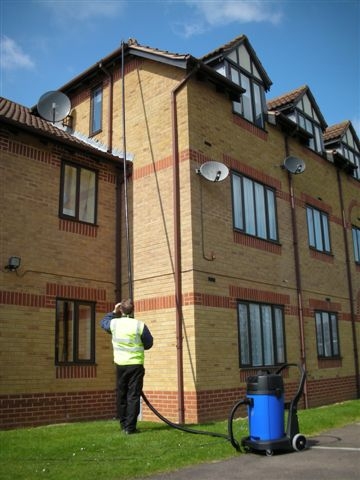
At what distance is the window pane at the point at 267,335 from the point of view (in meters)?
12.3

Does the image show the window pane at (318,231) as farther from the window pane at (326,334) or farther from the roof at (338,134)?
the roof at (338,134)

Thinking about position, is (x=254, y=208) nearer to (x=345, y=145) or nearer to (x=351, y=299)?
(x=351, y=299)

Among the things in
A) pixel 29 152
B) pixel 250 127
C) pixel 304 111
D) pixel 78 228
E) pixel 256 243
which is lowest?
pixel 256 243

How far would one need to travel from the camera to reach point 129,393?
8.34 m

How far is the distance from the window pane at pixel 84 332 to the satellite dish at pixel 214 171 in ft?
12.6

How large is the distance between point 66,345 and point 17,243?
231 cm

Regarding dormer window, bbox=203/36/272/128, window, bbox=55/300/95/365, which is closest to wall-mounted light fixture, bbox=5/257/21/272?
window, bbox=55/300/95/365

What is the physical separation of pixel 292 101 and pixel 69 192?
823 cm

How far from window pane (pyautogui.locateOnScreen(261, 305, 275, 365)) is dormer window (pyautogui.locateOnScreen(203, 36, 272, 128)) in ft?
16.6

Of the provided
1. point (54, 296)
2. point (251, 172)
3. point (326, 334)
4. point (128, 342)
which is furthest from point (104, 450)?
point (326, 334)

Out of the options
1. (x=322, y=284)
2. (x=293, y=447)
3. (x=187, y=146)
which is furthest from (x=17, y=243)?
(x=322, y=284)

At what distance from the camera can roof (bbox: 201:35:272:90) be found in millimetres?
13406

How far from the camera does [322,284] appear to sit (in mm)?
15258

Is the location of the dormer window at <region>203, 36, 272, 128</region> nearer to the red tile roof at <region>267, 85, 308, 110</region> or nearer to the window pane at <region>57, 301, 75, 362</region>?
the red tile roof at <region>267, 85, 308, 110</region>
